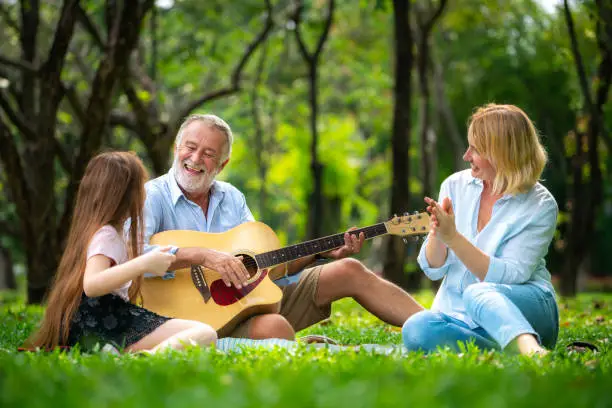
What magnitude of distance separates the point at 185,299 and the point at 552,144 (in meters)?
14.5

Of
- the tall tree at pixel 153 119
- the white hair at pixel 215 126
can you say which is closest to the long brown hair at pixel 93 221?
the white hair at pixel 215 126

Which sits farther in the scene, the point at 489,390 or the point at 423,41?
the point at 423,41

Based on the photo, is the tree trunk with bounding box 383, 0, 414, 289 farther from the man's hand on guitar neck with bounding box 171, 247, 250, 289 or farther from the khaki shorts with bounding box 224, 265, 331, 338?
the man's hand on guitar neck with bounding box 171, 247, 250, 289

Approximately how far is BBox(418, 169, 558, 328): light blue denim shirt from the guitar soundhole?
3.67 ft

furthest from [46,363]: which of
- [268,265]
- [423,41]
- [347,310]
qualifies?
[423,41]

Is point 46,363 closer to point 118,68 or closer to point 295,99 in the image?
→ point 118,68

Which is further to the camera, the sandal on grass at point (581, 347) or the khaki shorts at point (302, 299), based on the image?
the khaki shorts at point (302, 299)

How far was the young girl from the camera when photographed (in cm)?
482

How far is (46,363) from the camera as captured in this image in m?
4.14

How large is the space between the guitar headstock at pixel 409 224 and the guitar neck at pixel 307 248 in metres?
0.07

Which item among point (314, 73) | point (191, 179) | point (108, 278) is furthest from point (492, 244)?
point (314, 73)

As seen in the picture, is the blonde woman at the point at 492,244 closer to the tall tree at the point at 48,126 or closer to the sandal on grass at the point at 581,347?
the sandal on grass at the point at 581,347

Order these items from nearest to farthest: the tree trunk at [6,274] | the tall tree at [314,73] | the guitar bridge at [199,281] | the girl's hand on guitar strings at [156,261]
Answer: the girl's hand on guitar strings at [156,261] < the guitar bridge at [199,281] < the tall tree at [314,73] < the tree trunk at [6,274]

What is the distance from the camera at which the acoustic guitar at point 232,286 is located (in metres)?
5.55
